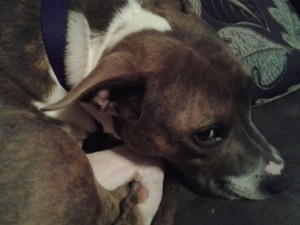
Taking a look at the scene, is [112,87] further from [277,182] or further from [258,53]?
[258,53]

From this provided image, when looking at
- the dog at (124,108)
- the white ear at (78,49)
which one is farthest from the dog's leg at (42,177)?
the white ear at (78,49)

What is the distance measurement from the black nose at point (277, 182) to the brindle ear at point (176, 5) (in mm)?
775

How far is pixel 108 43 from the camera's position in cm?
202

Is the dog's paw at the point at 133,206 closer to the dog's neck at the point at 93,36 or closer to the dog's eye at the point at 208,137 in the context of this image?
the dog's eye at the point at 208,137

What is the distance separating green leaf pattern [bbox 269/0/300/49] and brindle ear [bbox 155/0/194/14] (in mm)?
730

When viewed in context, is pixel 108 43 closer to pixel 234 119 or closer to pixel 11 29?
pixel 11 29

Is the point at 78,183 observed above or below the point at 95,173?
above

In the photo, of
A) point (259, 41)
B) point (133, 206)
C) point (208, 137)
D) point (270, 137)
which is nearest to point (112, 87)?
point (208, 137)

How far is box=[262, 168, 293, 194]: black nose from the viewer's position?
2.07 m

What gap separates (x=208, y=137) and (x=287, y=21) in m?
1.17

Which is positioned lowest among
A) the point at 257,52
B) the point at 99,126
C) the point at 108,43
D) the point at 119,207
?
the point at 119,207

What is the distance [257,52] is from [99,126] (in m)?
0.88

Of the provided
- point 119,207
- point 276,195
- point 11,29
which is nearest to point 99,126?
point 119,207

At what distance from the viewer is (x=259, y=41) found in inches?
103
